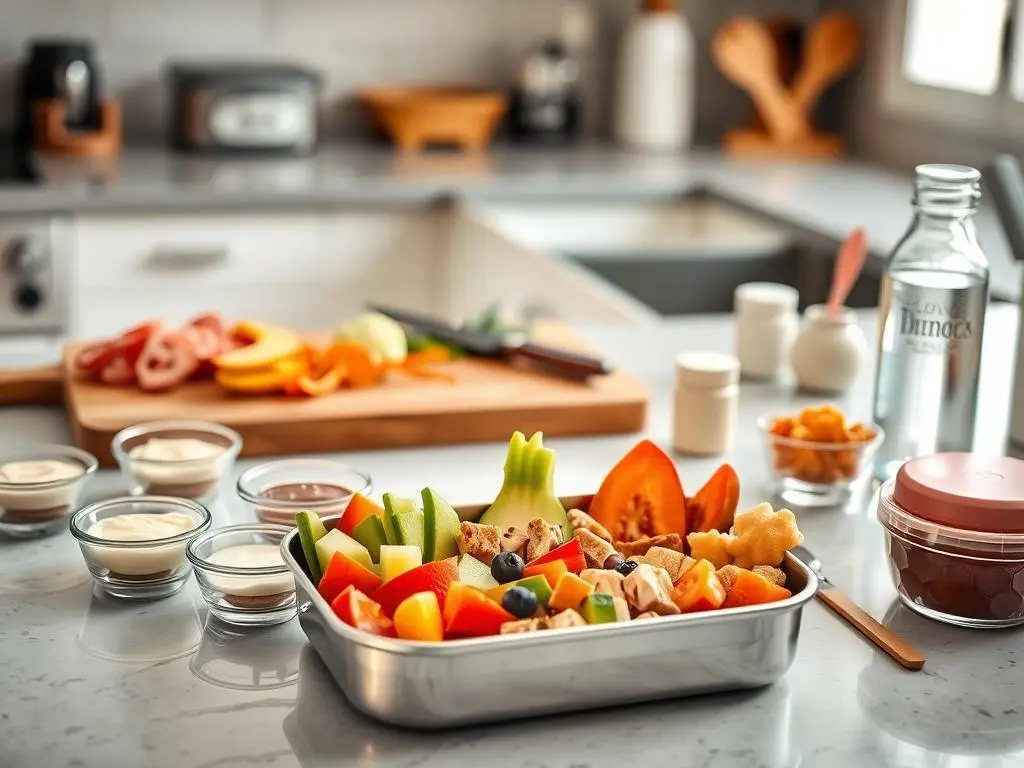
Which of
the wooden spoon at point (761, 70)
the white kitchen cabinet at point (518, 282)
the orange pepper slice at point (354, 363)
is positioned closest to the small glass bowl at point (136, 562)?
the orange pepper slice at point (354, 363)

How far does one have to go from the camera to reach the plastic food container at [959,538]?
1.09 metres

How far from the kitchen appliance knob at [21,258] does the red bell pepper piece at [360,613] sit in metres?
2.07

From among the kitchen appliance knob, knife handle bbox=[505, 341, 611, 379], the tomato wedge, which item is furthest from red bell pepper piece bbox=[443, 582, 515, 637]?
the kitchen appliance knob

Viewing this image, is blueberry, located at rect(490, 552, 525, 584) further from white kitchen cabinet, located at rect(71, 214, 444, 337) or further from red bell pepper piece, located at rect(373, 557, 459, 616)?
white kitchen cabinet, located at rect(71, 214, 444, 337)

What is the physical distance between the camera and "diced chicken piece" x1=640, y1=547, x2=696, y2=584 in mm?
1057

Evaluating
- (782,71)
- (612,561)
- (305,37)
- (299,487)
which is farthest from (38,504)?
(782,71)

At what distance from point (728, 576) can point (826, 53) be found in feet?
9.50

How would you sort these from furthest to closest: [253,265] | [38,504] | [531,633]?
1. [253,265]
2. [38,504]
3. [531,633]

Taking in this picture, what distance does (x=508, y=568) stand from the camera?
1.02 m

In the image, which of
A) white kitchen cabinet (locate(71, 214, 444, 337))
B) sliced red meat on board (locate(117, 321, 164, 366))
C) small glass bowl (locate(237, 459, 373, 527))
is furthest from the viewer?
white kitchen cabinet (locate(71, 214, 444, 337))

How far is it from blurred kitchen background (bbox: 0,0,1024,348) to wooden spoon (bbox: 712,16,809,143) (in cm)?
2

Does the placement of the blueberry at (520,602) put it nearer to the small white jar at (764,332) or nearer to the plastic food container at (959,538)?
the plastic food container at (959,538)

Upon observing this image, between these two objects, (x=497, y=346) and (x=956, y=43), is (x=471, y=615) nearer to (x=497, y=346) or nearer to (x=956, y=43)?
(x=497, y=346)

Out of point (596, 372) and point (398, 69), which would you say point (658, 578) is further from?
point (398, 69)
